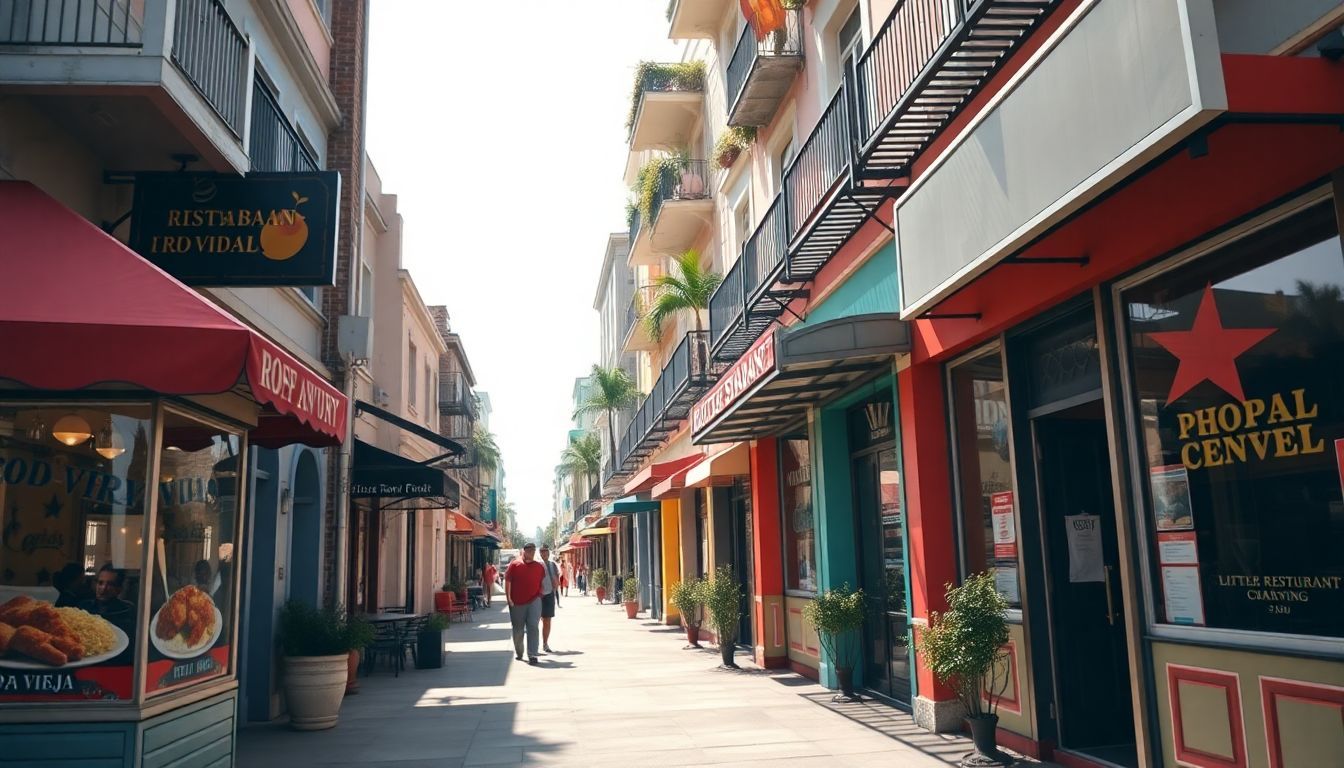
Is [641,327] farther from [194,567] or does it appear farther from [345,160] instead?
[194,567]

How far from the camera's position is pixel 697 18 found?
18.5 meters

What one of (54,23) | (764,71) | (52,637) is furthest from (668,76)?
(52,637)

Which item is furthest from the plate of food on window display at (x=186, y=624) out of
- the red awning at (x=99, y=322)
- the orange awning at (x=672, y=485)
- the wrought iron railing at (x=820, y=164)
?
the orange awning at (x=672, y=485)

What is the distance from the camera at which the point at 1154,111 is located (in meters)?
4.28

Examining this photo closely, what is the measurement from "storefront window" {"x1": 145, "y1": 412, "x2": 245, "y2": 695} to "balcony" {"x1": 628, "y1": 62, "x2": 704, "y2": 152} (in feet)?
51.4

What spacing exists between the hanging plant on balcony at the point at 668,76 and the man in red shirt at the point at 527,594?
407 inches

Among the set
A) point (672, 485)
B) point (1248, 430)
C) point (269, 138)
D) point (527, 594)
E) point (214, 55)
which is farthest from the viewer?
point (672, 485)

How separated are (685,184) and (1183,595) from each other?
1578 cm

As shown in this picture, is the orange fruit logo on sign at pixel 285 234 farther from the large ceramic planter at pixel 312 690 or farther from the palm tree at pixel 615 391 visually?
the palm tree at pixel 615 391

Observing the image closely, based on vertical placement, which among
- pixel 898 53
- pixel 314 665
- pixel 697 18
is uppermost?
pixel 697 18

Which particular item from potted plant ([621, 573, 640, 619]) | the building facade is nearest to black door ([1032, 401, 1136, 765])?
the building facade

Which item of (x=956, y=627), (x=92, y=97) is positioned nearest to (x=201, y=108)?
(x=92, y=97)

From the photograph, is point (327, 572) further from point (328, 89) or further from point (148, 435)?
point (148, 435)

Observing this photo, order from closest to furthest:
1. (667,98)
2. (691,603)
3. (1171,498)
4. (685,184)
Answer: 1. (1171,498)
2. (691,603)
3. (685,184)
4. (667,98)
